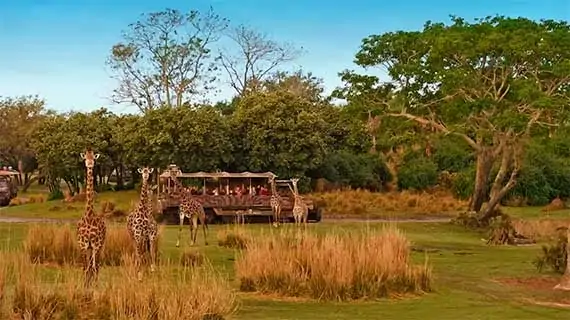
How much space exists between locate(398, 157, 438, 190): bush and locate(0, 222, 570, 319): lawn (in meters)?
27.2

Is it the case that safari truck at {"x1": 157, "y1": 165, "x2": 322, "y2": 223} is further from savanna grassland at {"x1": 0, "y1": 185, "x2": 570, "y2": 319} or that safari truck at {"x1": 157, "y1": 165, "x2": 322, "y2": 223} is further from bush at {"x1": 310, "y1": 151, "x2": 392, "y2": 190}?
savanna grassland at {"x1": 0, "y1": 185, "x2": 570, "y2": 319}

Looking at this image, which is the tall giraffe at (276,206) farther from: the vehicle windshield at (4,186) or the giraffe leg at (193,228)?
the vehicle windshield at (4,186)

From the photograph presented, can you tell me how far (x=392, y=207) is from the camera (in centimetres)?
4203

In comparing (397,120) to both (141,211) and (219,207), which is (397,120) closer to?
(219,207)

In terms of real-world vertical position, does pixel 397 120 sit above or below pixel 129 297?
above

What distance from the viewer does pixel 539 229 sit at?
96.2 feet

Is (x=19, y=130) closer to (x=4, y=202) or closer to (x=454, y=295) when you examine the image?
(x=4, y=202)

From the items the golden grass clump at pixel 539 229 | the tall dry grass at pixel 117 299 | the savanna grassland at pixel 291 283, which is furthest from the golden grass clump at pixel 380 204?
the tall dry grass at pixel 117 299

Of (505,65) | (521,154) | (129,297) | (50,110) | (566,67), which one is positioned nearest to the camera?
(129,297)

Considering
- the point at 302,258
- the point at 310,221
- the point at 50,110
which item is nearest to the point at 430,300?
the point at 302,258

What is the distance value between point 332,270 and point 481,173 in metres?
21.2

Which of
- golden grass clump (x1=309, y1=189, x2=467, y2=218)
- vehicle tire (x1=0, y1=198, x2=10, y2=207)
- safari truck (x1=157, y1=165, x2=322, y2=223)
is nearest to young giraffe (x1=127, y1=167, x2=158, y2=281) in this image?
safari truck (x1=157, y1=165, x2=322, y2=223)

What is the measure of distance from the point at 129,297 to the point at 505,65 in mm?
22236

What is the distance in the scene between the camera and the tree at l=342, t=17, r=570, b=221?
94.7ft
